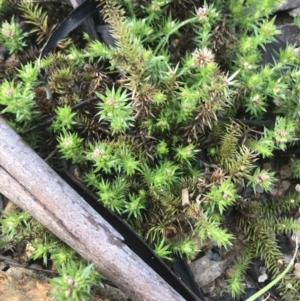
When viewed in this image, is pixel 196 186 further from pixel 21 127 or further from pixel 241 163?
pixel 21 127

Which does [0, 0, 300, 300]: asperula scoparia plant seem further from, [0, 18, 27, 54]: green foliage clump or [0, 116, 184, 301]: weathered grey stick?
[0, 116, 184, 301]: weathered grey stick

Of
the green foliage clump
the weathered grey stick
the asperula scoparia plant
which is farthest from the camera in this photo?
the green foliage clump

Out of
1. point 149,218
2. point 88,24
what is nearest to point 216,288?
point 149,218

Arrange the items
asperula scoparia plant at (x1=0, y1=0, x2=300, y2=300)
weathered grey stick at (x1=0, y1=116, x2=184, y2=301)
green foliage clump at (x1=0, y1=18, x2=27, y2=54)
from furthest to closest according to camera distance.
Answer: green foliage clump at (x1=0, y1=18, x2=27, y2=54) → asperula scoparia plant at (x1=0, y1=0, x2=300, y2=300) → weathered grey stick at (x1=0, y1=116, x2=184, y2=301)

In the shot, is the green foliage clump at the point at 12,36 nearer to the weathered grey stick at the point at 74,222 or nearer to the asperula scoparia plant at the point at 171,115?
the asperula scoparia plant at the point at 171,115

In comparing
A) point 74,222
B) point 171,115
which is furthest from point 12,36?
point 74,222

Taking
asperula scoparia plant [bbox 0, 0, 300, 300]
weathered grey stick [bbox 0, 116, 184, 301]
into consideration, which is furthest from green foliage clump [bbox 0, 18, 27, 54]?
weathered grey stick [bbox 0, 116, 184, 301]

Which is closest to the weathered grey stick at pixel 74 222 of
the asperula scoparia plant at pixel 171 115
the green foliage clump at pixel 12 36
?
the asperula scoparia plant at pixel 171 115
